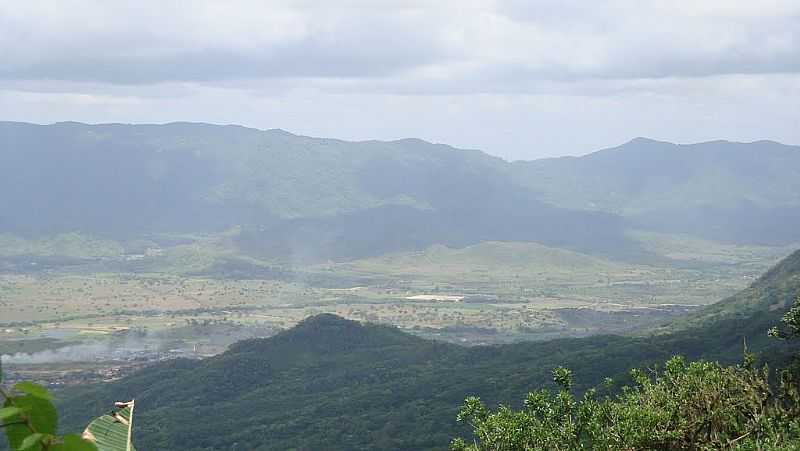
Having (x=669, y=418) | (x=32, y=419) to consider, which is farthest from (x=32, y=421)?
(x=669, y=418)

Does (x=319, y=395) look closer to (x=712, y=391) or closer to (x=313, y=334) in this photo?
(x=313, y=334)

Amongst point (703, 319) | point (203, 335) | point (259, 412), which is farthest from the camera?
point (203, 335)

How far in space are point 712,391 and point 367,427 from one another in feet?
197

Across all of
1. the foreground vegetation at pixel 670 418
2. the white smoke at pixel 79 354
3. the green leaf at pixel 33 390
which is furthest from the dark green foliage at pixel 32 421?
the white smoke at pixel 79 354

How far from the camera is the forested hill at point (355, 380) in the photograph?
258ft

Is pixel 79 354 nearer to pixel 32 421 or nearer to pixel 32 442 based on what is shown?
pixel 32 421

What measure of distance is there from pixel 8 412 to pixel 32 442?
0.46ft

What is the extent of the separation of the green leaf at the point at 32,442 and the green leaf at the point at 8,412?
10 centimetres

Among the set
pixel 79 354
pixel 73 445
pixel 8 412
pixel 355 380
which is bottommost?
pixel 79 354

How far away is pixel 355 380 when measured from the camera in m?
102

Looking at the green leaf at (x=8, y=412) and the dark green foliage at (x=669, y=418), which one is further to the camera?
the dark green foliage at (x=669, y=418)

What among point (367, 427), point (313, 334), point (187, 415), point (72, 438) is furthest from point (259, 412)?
point (72, 438)

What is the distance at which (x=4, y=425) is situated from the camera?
3.56m

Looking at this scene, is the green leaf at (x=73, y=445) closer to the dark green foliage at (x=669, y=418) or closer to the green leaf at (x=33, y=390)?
the green leaf at (x=33, y=390)
